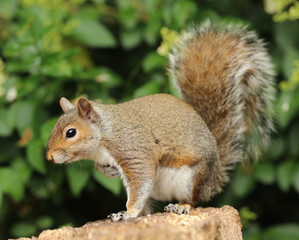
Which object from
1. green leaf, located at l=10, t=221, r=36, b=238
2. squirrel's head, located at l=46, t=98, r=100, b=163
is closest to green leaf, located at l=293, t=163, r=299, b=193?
squirrel's head, located at l=46, t=98, r=100, b=163

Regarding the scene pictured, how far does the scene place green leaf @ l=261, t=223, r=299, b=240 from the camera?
2.56 meters

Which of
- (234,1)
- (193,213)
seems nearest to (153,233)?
(193,213)

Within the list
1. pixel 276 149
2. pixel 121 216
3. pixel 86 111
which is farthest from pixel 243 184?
pixel 86 111

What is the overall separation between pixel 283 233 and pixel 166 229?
4.61 ft

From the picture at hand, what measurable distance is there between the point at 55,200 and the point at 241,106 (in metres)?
1.19

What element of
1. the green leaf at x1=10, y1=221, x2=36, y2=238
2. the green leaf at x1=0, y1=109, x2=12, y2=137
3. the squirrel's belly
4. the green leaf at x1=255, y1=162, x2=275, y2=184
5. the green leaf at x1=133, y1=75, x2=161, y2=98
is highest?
the green leaf at x1=133, y1=75, x2=161, y2=98

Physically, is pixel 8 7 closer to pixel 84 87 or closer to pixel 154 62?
pixel 84 87

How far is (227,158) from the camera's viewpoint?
210 centimetres

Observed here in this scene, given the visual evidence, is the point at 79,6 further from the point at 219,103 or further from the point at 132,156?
the point at 132,156

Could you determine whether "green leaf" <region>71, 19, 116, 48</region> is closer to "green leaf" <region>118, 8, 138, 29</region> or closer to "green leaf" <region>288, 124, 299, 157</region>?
"green leaf" <region>118, 8, 138, 29</region>

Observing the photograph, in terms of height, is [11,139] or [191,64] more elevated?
[191,64]

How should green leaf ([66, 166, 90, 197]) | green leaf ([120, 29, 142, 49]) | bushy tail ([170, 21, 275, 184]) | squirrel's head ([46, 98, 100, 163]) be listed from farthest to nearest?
green leaf ([120, 29, 142, 49]) → green leaf ([66, 166, 90, 197]) → bushy tail ([170, 21, 275, 184]) → squirrel's head ([46, 98, 100, 163])

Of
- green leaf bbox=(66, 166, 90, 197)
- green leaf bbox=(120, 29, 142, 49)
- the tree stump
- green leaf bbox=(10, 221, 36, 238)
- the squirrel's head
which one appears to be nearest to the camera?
the tree stump

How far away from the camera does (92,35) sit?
2660mm
